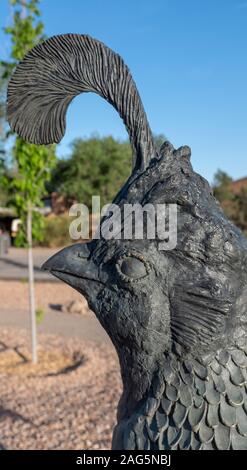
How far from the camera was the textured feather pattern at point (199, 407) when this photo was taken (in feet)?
4.21

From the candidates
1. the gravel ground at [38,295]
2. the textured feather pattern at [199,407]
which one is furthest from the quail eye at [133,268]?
the gravel ground at [38,295]

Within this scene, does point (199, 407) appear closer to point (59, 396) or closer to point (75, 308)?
point (59, 396)

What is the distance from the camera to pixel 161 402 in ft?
4.36

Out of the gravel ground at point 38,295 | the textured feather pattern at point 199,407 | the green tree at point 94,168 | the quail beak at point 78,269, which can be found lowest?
the gravel ground at point 38,295

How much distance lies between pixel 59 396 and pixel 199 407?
385 centimetres

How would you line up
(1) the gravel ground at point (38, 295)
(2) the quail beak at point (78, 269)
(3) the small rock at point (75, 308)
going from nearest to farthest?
(2) the quail beak at point (78, 269) < (3) the small rock at point (75, 308) < (1) the gravel ground at point (38, 295)

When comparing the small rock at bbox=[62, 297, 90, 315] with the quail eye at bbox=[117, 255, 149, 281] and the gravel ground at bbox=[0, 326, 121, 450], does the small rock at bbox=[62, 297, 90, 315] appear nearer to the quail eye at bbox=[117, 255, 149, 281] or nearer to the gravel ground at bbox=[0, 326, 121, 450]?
the gravel ground at bbox=[0, 326, 121, 450]

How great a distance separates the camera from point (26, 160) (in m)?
5.42

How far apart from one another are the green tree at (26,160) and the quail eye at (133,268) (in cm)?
425

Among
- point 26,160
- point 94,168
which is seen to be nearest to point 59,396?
point 26,160

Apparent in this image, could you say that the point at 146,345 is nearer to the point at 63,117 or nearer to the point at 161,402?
the point at 161,402

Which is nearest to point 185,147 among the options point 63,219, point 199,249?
point 199,249

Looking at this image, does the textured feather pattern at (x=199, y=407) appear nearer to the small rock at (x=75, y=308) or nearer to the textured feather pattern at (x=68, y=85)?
the textured feather pattern at (x=68, y=85)
